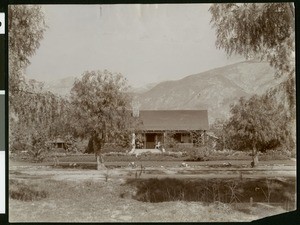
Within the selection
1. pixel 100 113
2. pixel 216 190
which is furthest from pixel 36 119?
pixel 216 190

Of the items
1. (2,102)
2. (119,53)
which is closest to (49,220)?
(2,102)

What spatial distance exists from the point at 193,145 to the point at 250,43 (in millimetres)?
982

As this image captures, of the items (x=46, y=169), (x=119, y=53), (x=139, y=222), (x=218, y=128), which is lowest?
(x=139, y=222)

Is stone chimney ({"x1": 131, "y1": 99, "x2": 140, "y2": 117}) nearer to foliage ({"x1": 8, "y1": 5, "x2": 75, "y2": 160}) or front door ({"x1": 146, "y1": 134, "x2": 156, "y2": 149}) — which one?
front door ({"x1": 146, "y1": 134, "x2": 156, "y2": 149})

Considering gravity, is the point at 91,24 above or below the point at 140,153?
above

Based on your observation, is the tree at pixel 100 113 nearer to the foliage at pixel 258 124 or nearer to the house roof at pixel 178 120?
the house roof at pixel 178 120

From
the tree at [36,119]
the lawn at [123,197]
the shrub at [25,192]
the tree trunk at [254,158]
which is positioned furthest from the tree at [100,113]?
the tree trunk at [254,158]

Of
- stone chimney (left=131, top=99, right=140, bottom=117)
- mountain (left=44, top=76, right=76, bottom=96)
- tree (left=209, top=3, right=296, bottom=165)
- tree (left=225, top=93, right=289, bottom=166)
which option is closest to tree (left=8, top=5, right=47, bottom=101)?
mountain (left=44, top=76, right=76, bottom=96)

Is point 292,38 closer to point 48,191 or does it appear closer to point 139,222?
point 139,222

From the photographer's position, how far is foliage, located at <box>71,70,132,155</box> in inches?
215

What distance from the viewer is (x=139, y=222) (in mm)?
5383

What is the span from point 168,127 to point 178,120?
10 centimetres

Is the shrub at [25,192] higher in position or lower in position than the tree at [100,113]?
lower

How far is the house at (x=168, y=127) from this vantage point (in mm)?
5395
